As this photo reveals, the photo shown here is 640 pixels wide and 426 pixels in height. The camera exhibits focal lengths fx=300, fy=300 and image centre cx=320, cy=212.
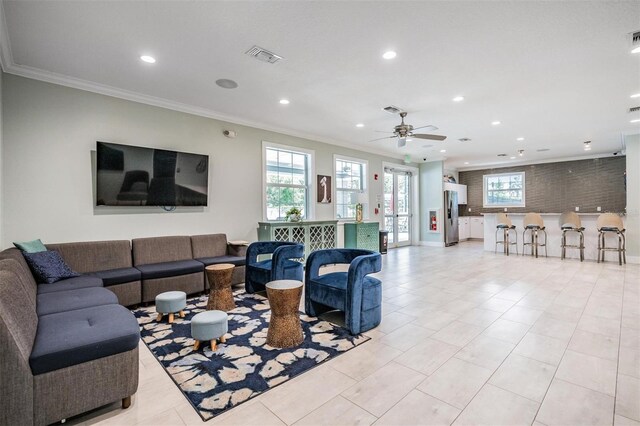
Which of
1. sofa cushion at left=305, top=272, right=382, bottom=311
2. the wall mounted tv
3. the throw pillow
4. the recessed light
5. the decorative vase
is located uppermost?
the recessed light

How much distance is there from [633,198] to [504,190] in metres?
4.62

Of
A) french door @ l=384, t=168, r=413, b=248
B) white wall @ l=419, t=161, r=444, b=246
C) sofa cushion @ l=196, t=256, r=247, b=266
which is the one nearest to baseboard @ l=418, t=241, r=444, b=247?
white wall @ l=419, t=161, r=444, b=246

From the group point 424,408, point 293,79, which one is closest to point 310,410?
point 424,408

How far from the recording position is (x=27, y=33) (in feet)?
9.23

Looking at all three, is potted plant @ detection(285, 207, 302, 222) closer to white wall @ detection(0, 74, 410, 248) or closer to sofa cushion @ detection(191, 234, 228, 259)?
white wall @ detection(0, 74, 410, 248)

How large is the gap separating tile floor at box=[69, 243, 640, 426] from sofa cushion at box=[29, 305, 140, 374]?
0.42 meters

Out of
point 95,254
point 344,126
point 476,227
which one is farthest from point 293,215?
point 476,227

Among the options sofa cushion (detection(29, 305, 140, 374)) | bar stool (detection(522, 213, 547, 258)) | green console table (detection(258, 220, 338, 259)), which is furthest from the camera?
bar stool (detection(522, 213, 547, 258))

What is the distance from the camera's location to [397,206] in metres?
9.41

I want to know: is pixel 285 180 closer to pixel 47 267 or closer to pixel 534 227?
pixel 47 267

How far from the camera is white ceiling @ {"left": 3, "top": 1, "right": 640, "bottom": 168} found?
250 cm

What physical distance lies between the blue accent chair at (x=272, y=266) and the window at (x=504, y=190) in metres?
9.60

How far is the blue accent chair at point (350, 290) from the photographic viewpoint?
9.53ft

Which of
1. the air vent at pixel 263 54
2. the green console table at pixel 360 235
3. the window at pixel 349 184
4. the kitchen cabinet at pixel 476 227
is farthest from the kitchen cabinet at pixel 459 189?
the air vent at pixel 263 54
